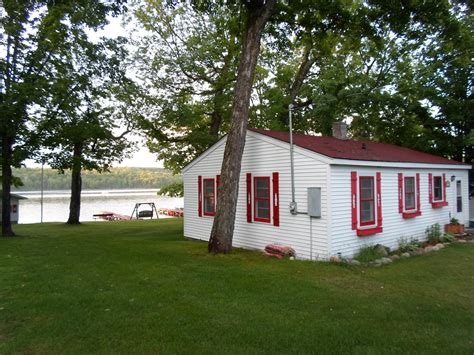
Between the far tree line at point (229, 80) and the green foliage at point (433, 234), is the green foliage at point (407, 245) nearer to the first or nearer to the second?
the green foliage at point (433, 234)

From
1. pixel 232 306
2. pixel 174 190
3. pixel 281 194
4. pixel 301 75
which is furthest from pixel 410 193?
pixel 174 190

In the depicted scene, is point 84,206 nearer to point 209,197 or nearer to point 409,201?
point 209,197

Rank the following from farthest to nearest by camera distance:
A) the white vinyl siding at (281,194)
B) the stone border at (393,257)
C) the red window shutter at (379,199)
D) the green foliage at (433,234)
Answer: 1. the green foliage at (433,234)
2. the red window shutter at (379,199)
3. the white vinyl siding at (281,194)
4. the stone border at (393,257)

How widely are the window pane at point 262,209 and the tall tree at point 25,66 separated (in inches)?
354

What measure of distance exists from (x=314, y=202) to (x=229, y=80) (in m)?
12.0

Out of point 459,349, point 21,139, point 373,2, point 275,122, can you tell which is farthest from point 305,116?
point 459,349

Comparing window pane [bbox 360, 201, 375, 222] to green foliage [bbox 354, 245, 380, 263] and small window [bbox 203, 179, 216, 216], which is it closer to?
green foliage [bbox 354, 245, 380, 263]

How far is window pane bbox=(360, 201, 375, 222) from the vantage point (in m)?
9.37

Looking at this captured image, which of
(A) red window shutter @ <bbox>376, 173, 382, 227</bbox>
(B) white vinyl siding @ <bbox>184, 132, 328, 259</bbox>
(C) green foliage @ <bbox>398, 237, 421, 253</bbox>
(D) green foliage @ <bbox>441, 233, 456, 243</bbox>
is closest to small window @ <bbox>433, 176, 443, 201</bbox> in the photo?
(D) green foliage @ <bbox>441, 233, 456, 243</bbox>

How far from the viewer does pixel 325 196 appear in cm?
841

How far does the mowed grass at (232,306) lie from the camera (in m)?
3.83

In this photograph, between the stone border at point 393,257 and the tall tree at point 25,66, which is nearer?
the stone border at point 393,257

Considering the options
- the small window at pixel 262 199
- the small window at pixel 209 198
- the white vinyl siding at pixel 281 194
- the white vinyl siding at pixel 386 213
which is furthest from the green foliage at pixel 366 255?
the small window at pixel 209 198

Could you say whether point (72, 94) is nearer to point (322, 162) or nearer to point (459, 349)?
point (322, 162)
